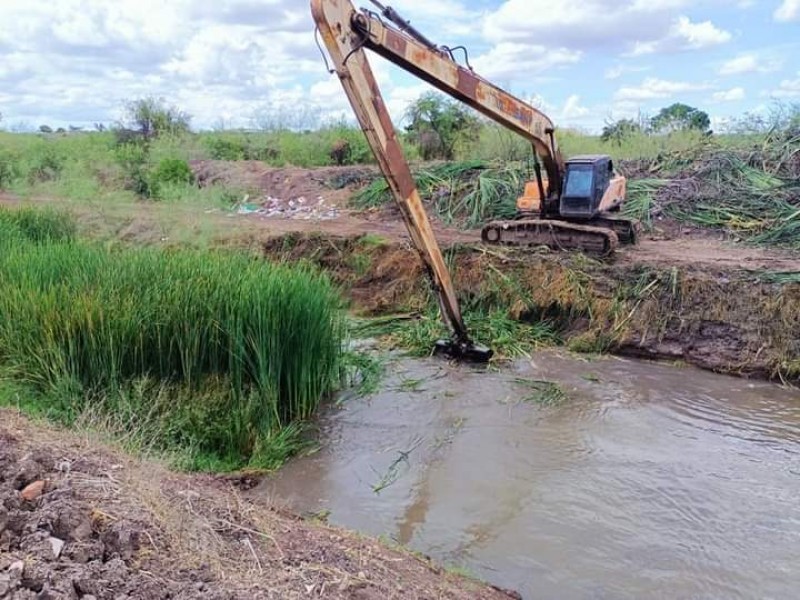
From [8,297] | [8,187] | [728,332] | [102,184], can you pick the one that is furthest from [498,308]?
[8,187]

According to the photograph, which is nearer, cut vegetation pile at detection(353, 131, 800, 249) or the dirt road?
the dirt road

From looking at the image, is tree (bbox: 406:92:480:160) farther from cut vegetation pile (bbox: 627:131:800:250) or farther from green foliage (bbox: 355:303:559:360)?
green foliage (bbox: 355:303:559:360)

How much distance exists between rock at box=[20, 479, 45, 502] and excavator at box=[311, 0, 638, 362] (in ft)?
12.2

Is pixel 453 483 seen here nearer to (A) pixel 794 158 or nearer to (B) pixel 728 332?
(B) pixel 728 332

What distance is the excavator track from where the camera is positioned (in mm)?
8555

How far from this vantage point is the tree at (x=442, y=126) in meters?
16.0

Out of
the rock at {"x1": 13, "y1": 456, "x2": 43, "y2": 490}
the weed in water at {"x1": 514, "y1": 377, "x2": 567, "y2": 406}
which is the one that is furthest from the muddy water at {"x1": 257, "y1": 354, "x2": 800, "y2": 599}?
the rock at {"x1": 13, "y1": 456, "x2": 43, "y2": 490}

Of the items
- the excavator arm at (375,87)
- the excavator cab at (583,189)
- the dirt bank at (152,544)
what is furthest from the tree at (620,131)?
the dirt bank at (152,544)

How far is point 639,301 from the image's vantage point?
7723 mm

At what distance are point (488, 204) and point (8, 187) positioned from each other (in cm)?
1228

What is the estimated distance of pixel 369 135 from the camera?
582 cm

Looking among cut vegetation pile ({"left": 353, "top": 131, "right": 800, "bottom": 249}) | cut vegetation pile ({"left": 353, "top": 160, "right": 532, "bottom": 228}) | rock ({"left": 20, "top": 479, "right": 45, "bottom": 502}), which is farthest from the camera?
cut vegetation pile ({"left": 353, "top": 160, "right": 532, "bottom": 228})

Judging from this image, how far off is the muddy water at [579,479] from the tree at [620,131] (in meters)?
9.43

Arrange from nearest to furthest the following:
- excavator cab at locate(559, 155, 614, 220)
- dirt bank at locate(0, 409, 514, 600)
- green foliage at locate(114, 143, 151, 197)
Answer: dirt bank at locate(0, 409, 514, 600)
excavator cab at locate(559, 155, 614, 220)
green foliage at locate(114, 143, 151, 197)
